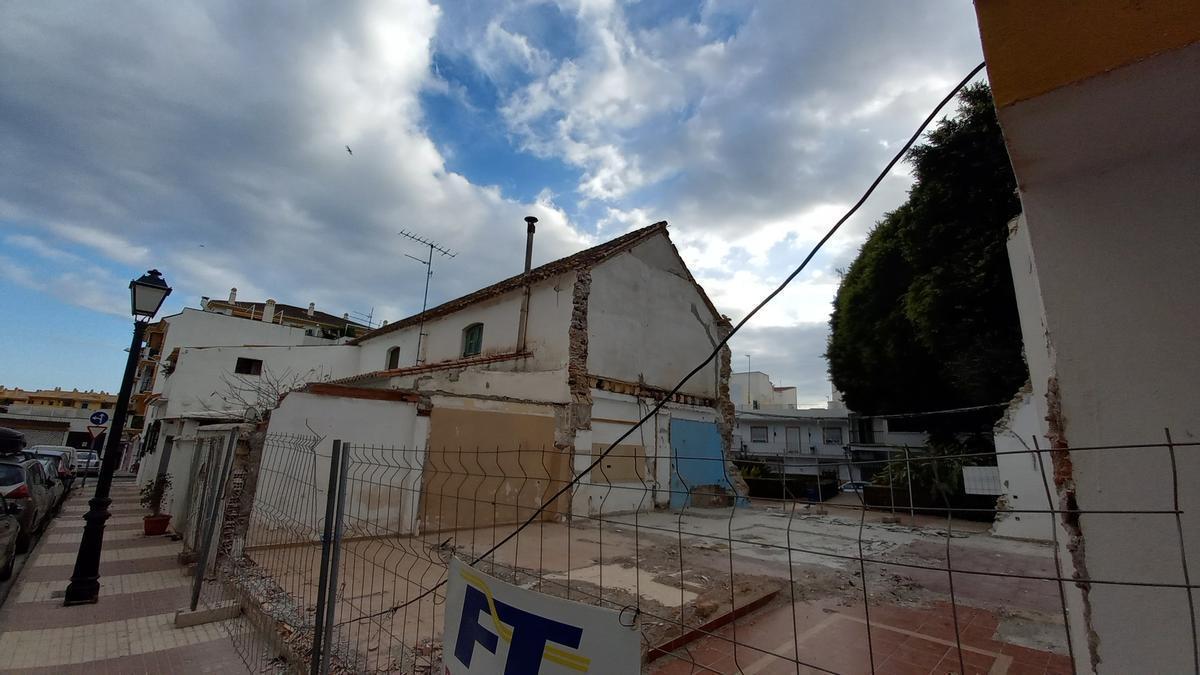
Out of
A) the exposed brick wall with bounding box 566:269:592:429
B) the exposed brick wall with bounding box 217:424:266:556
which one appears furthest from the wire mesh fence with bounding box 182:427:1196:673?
the exposed brick wall with bounding box 566:269:592:429

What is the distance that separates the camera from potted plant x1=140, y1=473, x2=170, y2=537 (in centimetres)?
873

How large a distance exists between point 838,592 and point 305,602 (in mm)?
5140

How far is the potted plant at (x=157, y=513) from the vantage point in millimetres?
8727

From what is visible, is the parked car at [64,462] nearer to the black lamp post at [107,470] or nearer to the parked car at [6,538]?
the parked car at [6,538]

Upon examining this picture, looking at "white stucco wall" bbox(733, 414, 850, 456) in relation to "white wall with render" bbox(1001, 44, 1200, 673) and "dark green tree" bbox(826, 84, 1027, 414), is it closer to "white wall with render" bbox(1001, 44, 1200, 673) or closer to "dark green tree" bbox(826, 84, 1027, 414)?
"dark green tree" bbox(826, 84, 1027, 414)

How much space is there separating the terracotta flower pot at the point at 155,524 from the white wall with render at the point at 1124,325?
1196 centimetres

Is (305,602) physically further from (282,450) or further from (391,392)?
(391,392)

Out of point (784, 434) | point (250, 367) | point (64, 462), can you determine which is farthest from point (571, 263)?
point (784, 434)

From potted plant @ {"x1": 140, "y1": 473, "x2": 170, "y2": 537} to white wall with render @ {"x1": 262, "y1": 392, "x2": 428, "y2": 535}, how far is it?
12.7 ft

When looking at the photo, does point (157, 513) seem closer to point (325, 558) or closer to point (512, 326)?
point (512, 326)

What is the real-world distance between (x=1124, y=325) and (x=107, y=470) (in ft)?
27.5

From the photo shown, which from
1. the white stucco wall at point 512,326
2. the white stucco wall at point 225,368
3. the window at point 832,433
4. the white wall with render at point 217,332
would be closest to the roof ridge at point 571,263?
the white stucco wall at point 512,326

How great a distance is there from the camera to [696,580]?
5199 mm

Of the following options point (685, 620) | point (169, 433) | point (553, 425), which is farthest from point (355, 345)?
point (685, 620)
